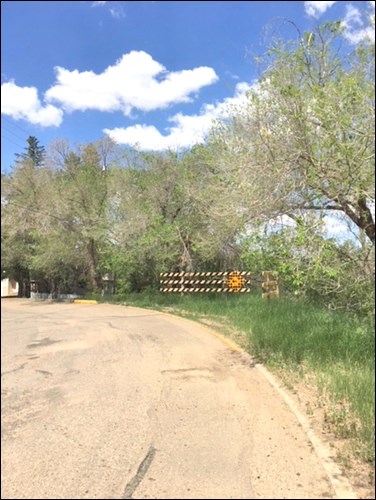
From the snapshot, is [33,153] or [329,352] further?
[329,352]

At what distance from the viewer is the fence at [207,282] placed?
58.3 feet

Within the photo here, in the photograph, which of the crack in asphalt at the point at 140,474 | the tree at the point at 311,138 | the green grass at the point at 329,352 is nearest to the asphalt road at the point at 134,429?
the crack in asphalt at the point at 140,474

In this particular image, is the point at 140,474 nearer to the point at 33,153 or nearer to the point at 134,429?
the point at 134,429

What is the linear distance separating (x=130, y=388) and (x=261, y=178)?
121 inches

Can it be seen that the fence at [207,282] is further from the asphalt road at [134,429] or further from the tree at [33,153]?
the tree at [33,153]

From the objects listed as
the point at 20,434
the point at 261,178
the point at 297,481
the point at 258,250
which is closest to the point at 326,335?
the point at 258,250

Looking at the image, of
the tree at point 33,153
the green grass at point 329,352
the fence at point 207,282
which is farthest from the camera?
the fence at point 207,282

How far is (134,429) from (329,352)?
302 cm

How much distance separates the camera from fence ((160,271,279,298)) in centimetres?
1777

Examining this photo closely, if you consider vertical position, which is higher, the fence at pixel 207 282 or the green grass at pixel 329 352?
the fence at pixel 207 282

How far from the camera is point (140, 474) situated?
3.52m

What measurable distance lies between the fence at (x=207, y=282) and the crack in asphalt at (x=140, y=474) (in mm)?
12666

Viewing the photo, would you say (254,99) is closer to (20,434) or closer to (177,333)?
(20,434)

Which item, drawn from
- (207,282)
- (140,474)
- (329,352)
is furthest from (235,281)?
(140,474)
